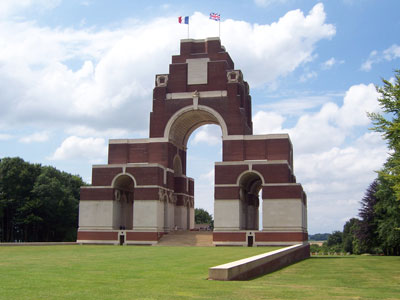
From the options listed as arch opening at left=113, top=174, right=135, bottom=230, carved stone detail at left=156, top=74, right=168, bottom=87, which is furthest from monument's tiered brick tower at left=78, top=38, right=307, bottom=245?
arch opening at left=113, top=174, right=135, bottom=230

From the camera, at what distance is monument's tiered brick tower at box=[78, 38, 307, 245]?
47812 mm

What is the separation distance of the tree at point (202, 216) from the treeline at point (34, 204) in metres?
49.8

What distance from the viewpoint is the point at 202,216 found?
120 meters

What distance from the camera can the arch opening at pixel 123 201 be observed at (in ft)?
169

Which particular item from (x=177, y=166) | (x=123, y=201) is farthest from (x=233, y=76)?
(x=123, y=201)

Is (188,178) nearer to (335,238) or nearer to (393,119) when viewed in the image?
(393,119)

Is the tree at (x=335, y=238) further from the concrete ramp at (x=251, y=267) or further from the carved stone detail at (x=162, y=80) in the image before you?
the concrete ramp at (x=251, y=267)

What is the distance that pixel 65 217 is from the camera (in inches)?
2653

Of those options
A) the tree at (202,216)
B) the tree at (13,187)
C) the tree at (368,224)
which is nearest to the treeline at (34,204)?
the tree at (13,187)

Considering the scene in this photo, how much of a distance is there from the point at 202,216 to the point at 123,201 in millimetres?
66589

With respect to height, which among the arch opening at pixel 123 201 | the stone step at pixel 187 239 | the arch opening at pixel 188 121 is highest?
the arch opening at pixel 188 121

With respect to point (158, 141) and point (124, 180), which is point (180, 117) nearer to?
point (158, 141)

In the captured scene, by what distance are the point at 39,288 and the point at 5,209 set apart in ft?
181

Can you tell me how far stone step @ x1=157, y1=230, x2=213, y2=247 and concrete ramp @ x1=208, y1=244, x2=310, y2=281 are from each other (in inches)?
800
